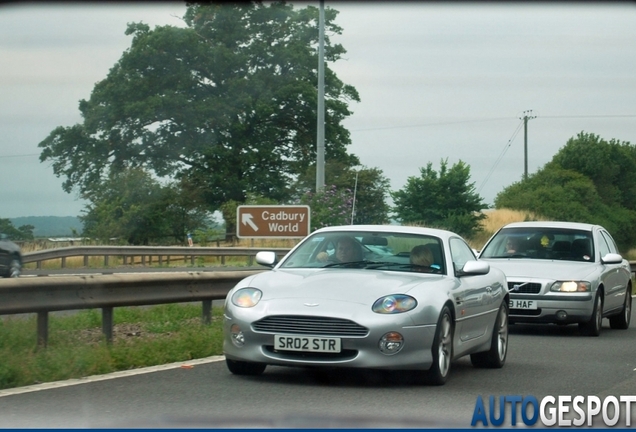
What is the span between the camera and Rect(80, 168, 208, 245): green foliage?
4819cm

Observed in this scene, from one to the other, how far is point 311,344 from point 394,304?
74 centimetres

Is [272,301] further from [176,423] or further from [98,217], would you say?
[98,217]

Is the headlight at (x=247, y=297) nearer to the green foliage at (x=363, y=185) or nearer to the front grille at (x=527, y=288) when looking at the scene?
the front grille at (x=527, y=288)

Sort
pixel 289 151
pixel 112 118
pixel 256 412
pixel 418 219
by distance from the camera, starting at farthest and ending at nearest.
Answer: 1. pixel 289 151
2. pixel 112 118
3. pixel 418 219
4. pixel 256 412

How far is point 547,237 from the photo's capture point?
16234mm

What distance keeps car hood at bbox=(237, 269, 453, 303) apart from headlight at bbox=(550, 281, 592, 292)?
5268 mm

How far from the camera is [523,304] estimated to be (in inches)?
582

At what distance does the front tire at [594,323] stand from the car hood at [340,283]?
18.3 feet

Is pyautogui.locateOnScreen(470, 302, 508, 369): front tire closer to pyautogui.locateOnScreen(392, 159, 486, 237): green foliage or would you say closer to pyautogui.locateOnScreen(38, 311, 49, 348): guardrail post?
pyautogui.locateOnScreen(38, 311, 49, 348): guardrail post

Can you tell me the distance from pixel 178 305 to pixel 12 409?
945 cm

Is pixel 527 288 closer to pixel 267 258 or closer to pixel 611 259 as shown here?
pixel 611 259

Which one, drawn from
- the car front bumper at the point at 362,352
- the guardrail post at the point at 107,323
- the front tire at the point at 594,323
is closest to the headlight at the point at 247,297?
the car front bumper at the point at 362,352

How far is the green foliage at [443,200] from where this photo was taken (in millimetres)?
44656

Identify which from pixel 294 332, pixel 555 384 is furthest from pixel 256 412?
pixel 555 384
